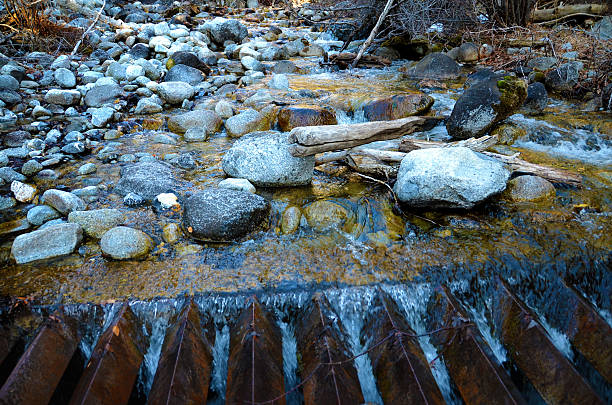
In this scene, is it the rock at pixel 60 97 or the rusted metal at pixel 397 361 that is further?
the rock at pixel 60 97

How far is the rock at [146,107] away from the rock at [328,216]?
4513mm

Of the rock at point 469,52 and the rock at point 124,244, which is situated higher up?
the rock at point 469,52

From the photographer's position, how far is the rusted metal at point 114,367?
172 cm

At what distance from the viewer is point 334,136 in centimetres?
355

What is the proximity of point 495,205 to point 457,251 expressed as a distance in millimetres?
909

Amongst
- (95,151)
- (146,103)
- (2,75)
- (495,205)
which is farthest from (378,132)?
(2,75)

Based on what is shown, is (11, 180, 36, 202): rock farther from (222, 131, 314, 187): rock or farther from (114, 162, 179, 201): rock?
(222, 131, 314, 187): rock

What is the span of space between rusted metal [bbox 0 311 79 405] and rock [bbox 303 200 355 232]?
6.62ft

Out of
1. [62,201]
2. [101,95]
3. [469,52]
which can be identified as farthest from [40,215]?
[469,52]

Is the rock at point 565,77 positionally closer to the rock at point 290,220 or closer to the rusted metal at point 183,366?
the rock at point 290,220

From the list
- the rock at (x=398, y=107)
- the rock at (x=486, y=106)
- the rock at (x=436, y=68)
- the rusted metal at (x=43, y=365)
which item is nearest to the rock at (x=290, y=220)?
the rusted metal at (x=43, y=365)

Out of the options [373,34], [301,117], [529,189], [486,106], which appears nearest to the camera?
[529,189]

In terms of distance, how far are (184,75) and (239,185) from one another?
18.2 ft

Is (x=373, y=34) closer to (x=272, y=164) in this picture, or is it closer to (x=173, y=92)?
(x=173, y=92)
